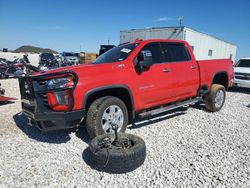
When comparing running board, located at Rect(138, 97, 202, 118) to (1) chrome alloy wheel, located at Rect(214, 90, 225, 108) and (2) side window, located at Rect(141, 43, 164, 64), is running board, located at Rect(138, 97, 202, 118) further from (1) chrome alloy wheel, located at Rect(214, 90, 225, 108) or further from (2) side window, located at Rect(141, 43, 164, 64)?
(2) side window, located at Rect(141, 43, 164, 64)

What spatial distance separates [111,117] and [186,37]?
12089 millimetres

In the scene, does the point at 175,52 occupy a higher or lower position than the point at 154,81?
higher

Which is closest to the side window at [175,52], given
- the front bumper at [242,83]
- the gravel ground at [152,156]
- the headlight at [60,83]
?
the gravel ground at [152,156]

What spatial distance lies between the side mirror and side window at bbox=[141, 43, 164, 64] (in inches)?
19.6

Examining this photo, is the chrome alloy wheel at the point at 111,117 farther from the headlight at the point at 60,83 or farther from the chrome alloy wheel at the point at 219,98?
the chrome alloy wheel at the point at 219,98

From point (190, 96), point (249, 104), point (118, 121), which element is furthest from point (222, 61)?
point (118, 121)

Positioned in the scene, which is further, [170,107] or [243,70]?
[243,70]

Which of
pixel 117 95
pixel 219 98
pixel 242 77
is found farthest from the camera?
pixel 242 77

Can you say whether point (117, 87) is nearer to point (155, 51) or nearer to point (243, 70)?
point (155, 51)

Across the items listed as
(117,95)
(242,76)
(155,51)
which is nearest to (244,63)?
(242,76)

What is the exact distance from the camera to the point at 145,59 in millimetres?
3963

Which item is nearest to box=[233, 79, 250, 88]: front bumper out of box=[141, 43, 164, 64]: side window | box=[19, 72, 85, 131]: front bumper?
box=[141, 43, 164, 64]: side window

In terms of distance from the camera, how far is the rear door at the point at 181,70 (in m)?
4.90

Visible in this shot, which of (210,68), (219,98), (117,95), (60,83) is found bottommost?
(219,98)
